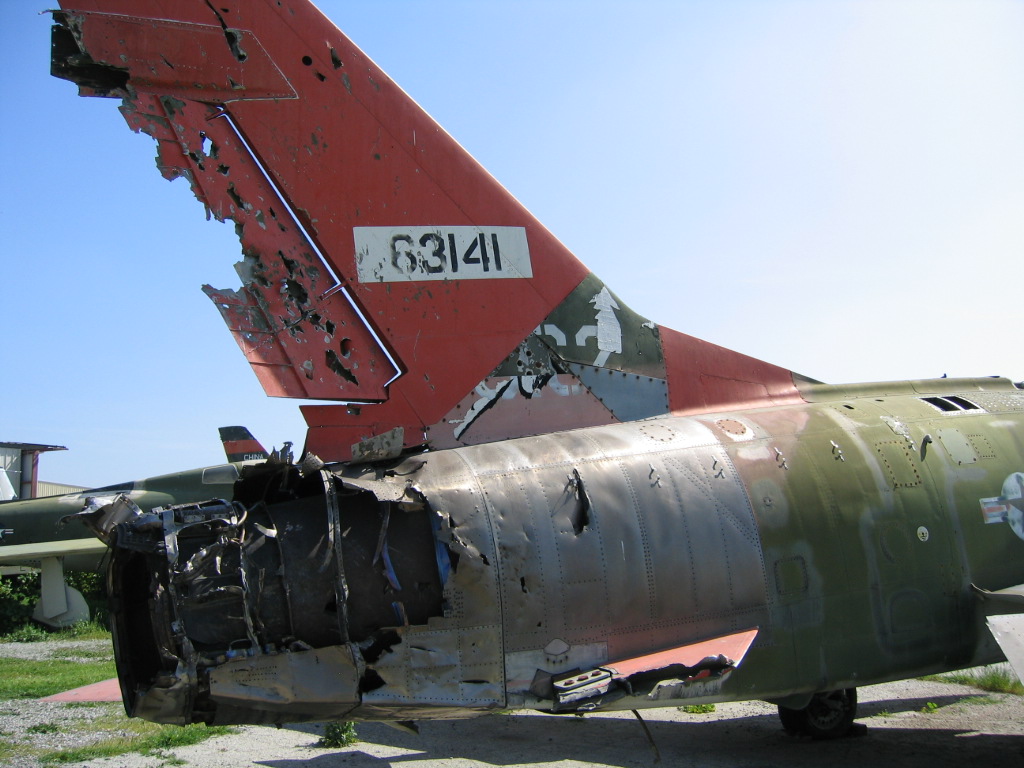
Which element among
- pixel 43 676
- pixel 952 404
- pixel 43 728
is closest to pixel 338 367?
pixel 43 728

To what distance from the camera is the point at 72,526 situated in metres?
20.2

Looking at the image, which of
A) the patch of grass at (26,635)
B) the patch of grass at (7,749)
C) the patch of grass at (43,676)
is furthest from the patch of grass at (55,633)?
the patch of grass at (7,749)

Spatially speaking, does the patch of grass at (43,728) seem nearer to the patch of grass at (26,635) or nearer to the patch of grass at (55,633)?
the patch of grass at (55,633)

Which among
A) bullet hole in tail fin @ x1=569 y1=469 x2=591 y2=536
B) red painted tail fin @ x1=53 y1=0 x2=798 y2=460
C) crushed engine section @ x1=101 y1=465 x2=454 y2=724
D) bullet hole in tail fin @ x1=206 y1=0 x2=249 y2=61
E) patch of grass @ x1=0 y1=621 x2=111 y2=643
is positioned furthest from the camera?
Result: patch of grass @ x1=0 y1=621 x2=111 y2=643

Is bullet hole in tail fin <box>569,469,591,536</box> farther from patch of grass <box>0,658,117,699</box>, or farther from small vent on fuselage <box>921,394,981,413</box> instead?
patch of grass <box>0,658,117,699</box>

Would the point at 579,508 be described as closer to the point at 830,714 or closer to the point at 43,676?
the point at 830,714

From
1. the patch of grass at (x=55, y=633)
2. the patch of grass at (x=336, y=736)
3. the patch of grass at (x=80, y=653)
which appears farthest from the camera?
the patch of grass at (x=55, y=633)

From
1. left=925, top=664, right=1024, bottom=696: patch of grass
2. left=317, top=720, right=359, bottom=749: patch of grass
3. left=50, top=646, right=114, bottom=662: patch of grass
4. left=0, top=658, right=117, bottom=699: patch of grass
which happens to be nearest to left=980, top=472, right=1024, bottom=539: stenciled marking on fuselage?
left=925, top=664, right=1024, bottom=696: patch of grass

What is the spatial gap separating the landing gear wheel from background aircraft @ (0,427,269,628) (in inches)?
489

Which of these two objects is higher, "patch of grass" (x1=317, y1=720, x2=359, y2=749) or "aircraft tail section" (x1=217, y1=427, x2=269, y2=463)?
"aircraft tail section" (x1=217, y1=427, x2=269, y2=463)

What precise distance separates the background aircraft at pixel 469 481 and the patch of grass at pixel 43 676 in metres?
7.48

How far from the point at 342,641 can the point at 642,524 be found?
2202 mm

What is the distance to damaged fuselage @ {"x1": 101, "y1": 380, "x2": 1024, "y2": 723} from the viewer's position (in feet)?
16.2

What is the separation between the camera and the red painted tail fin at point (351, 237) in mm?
6129
